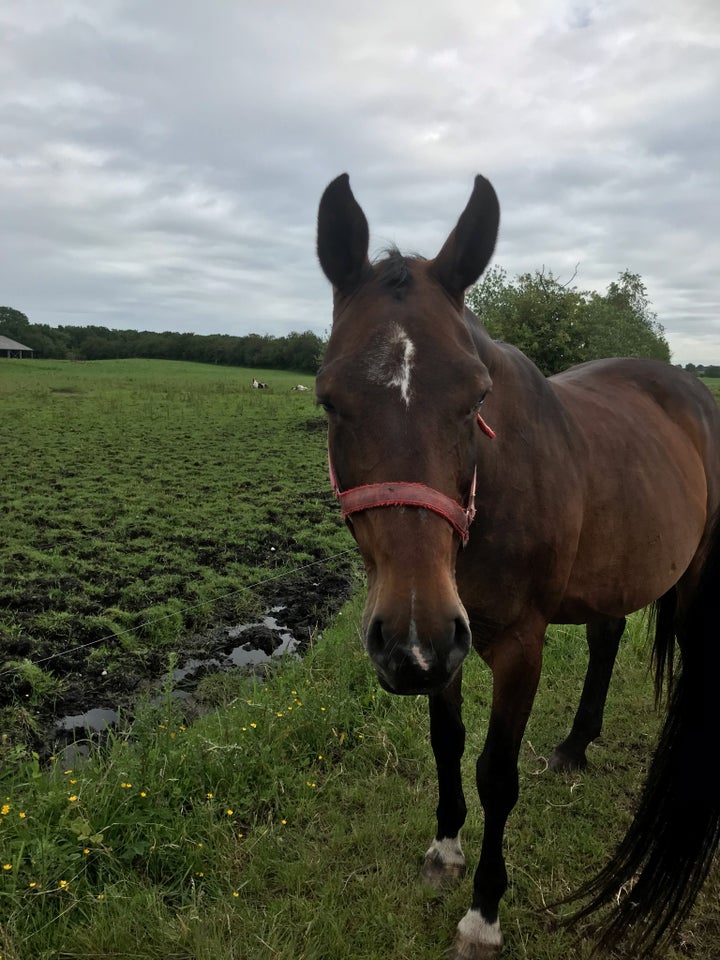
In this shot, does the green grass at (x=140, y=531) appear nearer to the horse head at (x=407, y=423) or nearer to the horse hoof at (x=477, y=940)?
the horse hoof at (x=477, y=940)

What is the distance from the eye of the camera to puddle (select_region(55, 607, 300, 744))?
4258 millimetres

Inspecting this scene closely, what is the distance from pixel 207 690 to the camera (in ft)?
15.4

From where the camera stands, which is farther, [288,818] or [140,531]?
[140,531]

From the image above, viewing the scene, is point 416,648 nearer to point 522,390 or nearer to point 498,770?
point 498,770

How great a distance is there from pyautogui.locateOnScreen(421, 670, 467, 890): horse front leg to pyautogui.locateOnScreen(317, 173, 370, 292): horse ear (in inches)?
71.1

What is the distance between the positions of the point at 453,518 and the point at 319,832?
2.10 m

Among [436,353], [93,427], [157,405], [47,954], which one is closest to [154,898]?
[47,954]

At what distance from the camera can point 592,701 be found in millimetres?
3537

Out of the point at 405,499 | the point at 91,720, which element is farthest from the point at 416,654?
the point at 91,720

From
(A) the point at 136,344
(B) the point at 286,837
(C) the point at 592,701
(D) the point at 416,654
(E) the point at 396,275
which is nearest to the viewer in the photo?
(D) the point at 416,654

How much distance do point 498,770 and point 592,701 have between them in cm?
147

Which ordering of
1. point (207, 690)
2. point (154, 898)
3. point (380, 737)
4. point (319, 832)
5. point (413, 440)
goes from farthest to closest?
1. point (207, 690)
2. point (380, 737)
3. point (319, 832)
4. point (154, 898)
5. point (413, 440)

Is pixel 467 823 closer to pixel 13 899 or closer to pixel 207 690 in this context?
pixel 13 899

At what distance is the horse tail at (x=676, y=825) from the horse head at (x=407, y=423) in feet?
3.98
